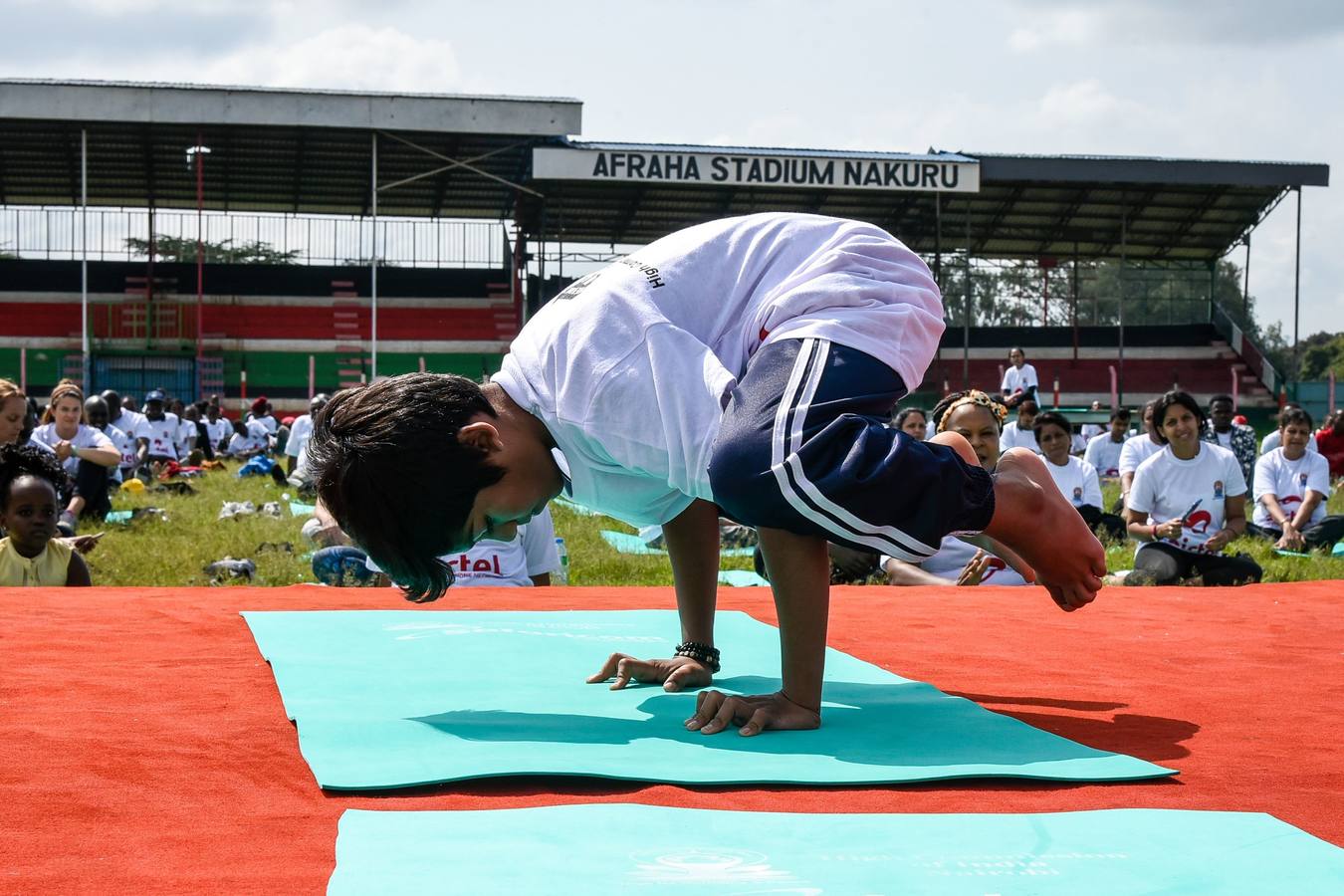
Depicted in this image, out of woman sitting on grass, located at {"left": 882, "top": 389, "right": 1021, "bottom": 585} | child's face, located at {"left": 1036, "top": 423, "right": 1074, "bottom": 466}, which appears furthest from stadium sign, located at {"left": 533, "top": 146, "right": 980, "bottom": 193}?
woman sitting on grass, located at {"left": 882, "top": 389, "right": 1021, "bottom": 585}

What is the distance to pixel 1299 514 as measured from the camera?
8836 mm

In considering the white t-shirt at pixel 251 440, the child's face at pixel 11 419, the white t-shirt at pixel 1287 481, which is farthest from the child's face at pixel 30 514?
the white t-shirt at pixel 251 440

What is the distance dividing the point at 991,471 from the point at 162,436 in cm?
1385

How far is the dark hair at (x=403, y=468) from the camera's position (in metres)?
2.27

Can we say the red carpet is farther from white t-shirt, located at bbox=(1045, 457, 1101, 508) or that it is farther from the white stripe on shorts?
white t-shirt, located at bbox=(1045, 457, 1101, 508)

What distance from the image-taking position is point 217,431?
1841 centimetres

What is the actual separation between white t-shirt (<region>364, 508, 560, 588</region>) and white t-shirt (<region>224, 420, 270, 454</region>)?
1394cm

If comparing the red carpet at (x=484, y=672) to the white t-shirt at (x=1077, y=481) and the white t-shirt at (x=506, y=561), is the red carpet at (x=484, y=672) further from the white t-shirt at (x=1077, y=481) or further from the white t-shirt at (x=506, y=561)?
the white t-shirt at (x=1077, y=481)

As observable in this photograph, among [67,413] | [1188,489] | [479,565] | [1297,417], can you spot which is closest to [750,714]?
[479,565]

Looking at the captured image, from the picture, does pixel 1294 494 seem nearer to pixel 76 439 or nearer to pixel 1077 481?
pixel 1077 481

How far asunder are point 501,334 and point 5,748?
27.1m

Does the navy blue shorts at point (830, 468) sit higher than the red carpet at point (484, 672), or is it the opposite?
the navy blue shorts at point (830, 468)

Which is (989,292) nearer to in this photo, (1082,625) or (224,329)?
(224,329)

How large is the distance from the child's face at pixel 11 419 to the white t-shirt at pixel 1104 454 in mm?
9247
